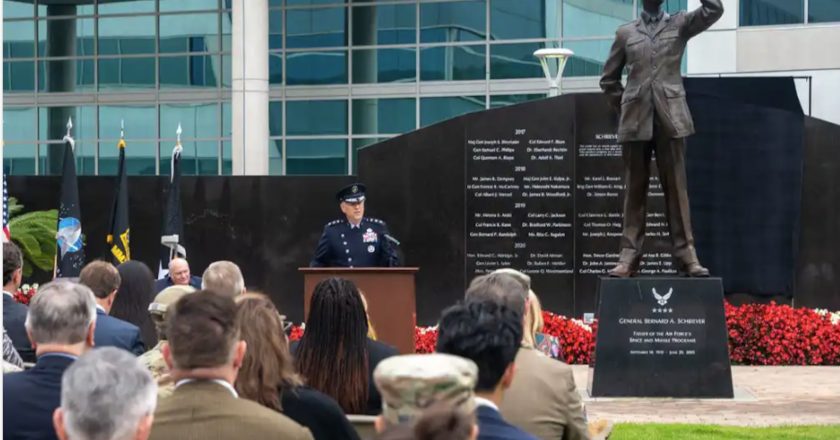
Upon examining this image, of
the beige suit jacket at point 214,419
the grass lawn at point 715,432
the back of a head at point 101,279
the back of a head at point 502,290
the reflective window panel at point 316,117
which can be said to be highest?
the reflective window panel at point 316,117

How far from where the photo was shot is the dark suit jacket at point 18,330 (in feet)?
26.0

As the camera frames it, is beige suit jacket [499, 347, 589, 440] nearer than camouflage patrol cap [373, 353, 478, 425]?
No

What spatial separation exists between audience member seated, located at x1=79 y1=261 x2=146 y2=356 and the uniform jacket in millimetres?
5879

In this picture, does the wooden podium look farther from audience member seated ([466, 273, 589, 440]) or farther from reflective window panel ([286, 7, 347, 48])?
reflective window panel ([286, 7, 347, 48])

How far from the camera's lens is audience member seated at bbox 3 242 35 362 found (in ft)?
26.0

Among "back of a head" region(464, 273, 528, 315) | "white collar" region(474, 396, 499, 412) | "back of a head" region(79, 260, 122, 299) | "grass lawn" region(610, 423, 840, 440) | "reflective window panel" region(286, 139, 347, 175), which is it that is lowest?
"grass lawn" region(610, 423, 840, 440)

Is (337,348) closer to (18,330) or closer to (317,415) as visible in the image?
(317,415)

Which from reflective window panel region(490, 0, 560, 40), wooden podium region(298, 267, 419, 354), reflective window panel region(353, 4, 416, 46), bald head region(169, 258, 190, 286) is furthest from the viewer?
reflective window panel region(353, 4, 416, 46)

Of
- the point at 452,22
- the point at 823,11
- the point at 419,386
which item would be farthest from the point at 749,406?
the point at 452,22

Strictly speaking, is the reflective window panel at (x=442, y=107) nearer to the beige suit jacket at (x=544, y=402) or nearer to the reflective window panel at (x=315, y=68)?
the reflective window panel at (x=315, y=68)

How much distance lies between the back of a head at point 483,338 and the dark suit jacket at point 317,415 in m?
0.78

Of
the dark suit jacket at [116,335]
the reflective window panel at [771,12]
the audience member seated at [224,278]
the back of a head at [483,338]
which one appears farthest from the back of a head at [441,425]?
the reflective window panel at [771,12]

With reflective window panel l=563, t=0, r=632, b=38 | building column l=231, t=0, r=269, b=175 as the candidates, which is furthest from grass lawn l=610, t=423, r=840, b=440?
reflective window panel l=563, t=0, r=632, b=38

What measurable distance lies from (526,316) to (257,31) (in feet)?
83.1
